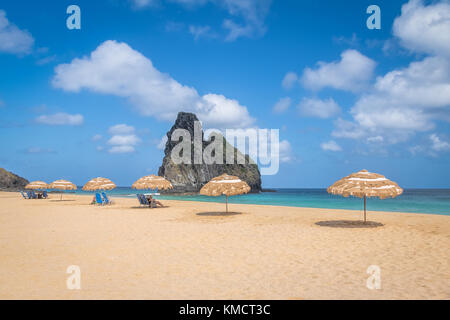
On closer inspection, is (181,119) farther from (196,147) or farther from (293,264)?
(293,264)

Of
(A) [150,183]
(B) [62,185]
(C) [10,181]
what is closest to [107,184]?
(A) [150,183]

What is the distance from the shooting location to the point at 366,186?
1017 cm

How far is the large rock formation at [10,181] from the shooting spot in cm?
6956

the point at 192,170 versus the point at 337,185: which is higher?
the point at 192,170

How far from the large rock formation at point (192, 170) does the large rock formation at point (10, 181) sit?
31133 millimetres

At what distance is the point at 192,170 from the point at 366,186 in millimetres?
67986

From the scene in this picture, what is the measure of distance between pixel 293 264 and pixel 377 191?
5466 millimetres

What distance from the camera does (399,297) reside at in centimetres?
421

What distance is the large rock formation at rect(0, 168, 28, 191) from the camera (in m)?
69.6

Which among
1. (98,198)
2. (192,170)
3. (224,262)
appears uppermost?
(192,170)

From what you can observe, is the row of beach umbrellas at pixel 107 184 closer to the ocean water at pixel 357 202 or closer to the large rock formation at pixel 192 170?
the ocean water at pixel 357 202

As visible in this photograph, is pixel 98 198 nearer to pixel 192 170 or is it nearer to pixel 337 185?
pixel 337 185

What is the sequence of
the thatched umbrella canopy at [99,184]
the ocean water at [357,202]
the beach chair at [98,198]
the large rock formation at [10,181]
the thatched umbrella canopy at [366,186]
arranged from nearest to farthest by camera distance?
the thatched umbrella canopy at [366,186]
the beach chair at [98,198]
the thatched umbrella canopy at [99,184]
the ocean water at [357,202]
the large rock formation at [10,181]

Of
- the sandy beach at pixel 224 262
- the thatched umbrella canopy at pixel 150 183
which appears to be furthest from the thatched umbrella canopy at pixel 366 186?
the thatched umbrella canopy at pixel 150 183
